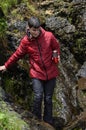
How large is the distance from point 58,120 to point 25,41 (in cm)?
260

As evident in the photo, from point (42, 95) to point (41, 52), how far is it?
3.26 feet

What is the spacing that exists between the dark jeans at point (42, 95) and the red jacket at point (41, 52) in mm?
151

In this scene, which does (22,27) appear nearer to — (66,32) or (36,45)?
(66,32)

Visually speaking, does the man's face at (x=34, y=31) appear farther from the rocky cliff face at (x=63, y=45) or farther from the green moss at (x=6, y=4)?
the green moss at (x=6, y=4)

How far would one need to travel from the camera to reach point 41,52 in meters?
8.12

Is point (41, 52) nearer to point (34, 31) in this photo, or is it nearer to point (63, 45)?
point (34, 31)

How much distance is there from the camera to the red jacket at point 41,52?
8102 mm

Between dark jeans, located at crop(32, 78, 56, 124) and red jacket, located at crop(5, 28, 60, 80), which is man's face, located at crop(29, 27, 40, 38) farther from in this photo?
dark jeans, located at crop(32, 78, 56, 124)

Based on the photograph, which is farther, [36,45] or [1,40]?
[1,40]

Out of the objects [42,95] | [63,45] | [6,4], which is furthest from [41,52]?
[6,4]

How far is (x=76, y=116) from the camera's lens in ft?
33.1

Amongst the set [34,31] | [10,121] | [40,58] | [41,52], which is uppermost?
[34,31]

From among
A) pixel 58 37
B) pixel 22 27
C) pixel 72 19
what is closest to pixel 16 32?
pixel 22 27

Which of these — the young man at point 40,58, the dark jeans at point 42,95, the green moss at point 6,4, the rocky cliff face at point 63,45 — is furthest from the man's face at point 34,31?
the green moss at point 6,4
